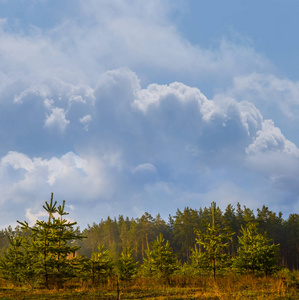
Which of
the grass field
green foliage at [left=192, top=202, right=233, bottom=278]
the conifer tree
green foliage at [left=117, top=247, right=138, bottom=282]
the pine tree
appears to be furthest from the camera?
green foliage at [left=117, top=247, right=138, bottom=282]

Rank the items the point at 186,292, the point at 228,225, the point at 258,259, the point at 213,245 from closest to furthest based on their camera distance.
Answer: the point at 186,292 → the point at 213,245 → the point at 258,259 → the point at 228,225

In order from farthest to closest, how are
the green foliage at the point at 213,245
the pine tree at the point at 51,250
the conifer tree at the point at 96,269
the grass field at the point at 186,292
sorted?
the conifer tree at the point at 96,269 → the green foliage at the point at 213,245 → the pine tree at the point at 51,250 → the grass field at the point at 186,292

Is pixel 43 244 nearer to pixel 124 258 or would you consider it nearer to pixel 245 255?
pixel 124 258

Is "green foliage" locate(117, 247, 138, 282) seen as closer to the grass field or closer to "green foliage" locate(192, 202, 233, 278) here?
the grass field

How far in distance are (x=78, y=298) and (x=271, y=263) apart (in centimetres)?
1476

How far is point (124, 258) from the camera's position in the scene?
2122cm

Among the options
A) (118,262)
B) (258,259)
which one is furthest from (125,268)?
(258,259)

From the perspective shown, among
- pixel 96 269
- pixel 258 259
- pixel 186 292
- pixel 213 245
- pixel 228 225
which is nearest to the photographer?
pixel 186 292

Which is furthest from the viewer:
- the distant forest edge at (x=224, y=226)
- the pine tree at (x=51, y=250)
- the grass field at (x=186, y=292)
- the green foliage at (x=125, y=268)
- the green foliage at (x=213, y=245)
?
the distant forest edge at (x=224, y=226)

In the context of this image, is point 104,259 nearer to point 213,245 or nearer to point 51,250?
point 51,250

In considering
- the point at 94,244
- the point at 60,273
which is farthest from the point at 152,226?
the point at 60,273

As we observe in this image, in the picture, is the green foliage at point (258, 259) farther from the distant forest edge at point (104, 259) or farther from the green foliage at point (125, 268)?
the green foliage at point (125, 268)

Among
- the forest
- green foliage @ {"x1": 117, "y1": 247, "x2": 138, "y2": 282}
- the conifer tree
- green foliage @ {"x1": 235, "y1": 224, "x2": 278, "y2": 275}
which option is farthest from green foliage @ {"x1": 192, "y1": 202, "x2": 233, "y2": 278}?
the conifer tree

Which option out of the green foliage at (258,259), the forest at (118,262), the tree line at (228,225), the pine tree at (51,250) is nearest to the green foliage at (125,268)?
the forest at (118,262)
